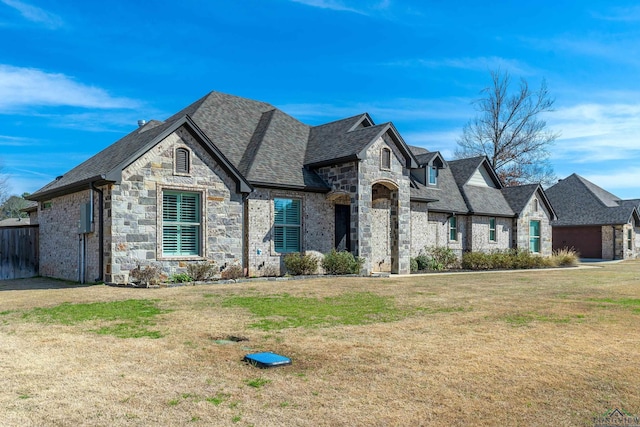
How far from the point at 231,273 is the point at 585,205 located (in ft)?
119

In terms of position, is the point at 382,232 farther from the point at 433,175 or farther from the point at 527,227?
the point at 527,227

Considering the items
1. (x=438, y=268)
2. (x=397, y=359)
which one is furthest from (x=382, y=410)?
(x=438, y=268)

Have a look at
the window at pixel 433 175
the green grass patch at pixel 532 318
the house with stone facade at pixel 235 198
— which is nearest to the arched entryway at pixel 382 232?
the house with stone facade at pixel 235 198

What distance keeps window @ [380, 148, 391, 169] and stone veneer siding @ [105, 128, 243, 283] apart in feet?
20.7

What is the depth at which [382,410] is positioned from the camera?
5137 millimetres

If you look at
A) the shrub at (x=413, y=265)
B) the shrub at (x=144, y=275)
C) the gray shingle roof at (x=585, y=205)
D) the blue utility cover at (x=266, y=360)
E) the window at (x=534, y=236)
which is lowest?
the shrub at (x=413, y=265)

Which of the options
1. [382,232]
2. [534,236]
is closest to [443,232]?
[382,232]

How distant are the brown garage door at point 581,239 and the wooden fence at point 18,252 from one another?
3930 cm

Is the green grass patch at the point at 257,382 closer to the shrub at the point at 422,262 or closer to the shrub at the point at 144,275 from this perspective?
the shrub at the point at 144,275

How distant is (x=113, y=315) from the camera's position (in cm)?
1058

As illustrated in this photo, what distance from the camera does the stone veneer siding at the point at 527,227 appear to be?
3341 centimetres

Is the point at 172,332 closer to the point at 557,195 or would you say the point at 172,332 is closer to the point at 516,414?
the point at 516,414

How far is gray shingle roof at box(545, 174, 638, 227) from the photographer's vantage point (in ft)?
138

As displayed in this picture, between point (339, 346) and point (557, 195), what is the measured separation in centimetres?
4538
